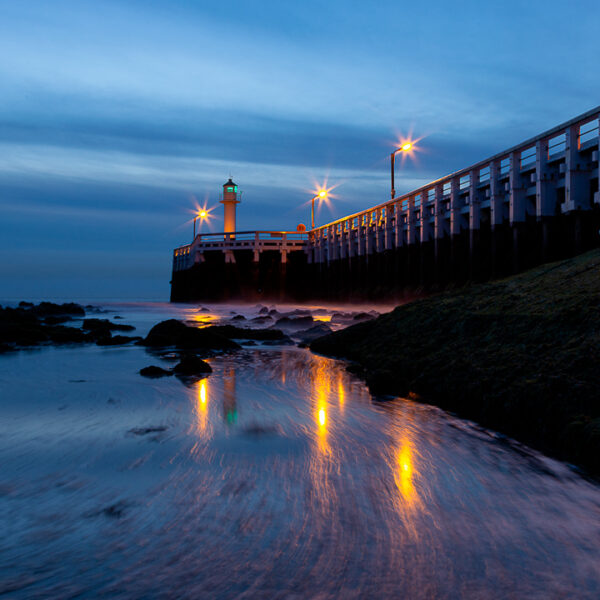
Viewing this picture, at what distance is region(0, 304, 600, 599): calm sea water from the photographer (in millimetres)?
2047

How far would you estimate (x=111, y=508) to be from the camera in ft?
8.96

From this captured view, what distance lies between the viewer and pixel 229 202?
55688mm

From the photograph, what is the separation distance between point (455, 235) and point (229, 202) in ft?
→ 135

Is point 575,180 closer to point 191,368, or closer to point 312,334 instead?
point 312,334

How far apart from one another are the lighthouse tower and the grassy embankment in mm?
49896

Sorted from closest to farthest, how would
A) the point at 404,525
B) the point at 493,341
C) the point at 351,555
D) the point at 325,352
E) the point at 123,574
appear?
the point at 123,574, the point at 351,555, the point at 404,525, the point at 493,341, the point at 325,352

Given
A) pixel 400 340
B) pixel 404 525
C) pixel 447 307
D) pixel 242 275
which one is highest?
pixel 242 275

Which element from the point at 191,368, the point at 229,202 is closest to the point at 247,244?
the point at 229,202

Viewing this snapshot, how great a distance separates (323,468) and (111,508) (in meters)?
1.41

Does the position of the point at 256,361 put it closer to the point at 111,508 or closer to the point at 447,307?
the point at 447,307

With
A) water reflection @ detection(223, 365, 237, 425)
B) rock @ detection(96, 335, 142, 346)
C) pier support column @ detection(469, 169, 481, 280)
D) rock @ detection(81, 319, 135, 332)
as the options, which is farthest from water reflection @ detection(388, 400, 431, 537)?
pier support column @ detection(469, 169, 481, 280)

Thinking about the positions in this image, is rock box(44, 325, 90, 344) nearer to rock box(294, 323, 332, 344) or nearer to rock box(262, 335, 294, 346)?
rock box(262, 335, 294, 346)

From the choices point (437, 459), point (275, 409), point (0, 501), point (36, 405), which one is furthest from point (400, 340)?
point (0, 501)

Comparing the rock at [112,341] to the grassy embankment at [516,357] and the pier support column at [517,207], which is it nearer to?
the grassy embankment at [516,357]
